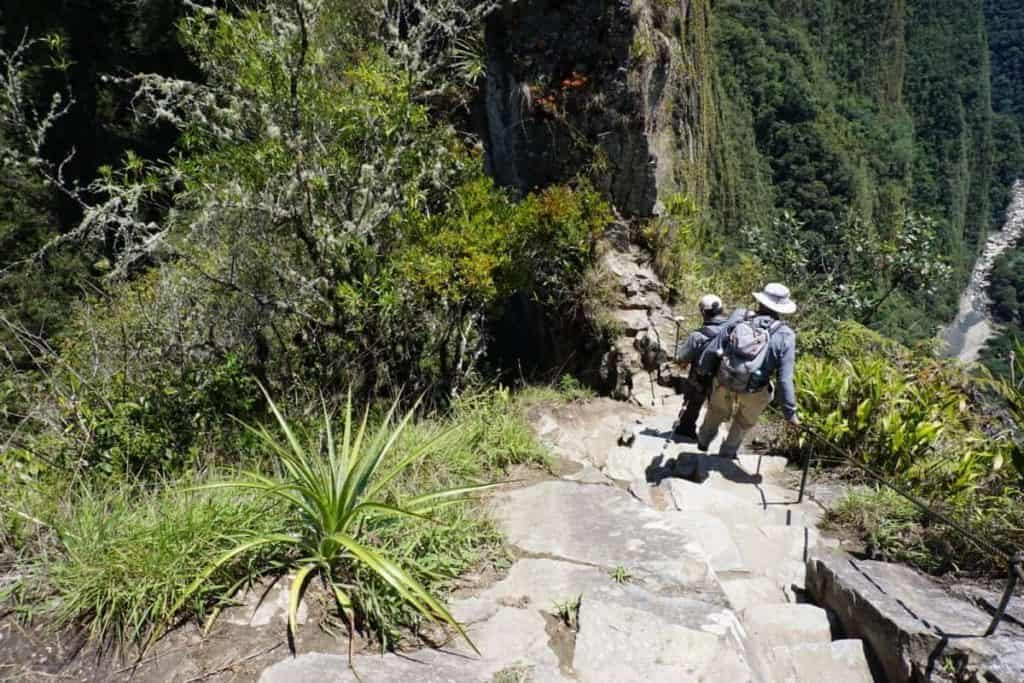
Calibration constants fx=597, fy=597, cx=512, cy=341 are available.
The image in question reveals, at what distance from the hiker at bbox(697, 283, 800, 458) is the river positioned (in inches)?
3193

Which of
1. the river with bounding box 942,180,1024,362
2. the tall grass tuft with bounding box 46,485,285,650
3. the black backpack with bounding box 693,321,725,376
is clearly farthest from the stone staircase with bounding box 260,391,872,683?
the river with bounding box 942,180,1024,362

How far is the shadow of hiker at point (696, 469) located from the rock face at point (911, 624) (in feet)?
5.11

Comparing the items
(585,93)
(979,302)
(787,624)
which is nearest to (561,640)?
(787,624)

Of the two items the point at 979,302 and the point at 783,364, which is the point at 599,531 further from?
the point at 979,302

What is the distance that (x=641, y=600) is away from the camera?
9.36 feet

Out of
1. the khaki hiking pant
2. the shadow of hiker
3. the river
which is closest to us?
the khaki hiking pant

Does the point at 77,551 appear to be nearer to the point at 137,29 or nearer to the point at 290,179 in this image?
the point at 290,179

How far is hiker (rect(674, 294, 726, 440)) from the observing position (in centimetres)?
561

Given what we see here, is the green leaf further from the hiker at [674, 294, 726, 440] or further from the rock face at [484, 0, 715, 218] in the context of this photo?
the rock face at [484, 0, 715, 218]

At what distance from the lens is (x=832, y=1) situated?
109 m

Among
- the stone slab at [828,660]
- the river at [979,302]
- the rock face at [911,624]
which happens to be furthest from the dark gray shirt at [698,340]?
the river at [979,302]

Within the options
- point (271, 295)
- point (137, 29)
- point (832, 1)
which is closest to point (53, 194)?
point (137, 29)

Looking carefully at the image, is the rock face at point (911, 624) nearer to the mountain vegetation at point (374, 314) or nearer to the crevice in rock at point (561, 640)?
the mountain vegetation at point (374, 314)

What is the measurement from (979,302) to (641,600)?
104 m
